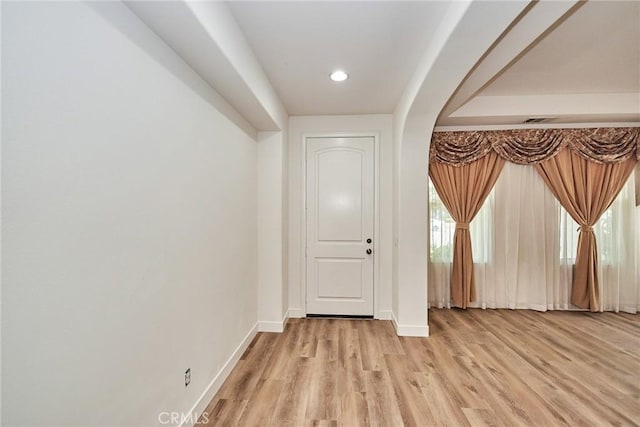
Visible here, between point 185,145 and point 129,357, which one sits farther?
point 185,145

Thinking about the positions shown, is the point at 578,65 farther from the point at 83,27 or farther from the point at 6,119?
the point at 6,119

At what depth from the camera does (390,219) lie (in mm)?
3516

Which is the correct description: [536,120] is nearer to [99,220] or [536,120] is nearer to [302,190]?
[302,190]

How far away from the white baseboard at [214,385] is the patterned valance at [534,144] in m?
3.14

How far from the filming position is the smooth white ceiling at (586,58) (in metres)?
1.84

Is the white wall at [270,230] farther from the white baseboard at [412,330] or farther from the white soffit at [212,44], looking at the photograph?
the white baseboard at [412,330]

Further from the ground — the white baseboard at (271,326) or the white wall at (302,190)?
the white wall at (302,190)

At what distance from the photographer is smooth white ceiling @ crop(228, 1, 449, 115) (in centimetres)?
165

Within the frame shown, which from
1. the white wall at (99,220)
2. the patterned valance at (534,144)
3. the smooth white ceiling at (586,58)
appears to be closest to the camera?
the white wall at (99,220)

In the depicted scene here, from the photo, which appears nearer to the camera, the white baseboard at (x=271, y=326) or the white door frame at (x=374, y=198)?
the white baseboard at (x=271, y=326)

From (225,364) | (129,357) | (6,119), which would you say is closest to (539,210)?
(225,364)

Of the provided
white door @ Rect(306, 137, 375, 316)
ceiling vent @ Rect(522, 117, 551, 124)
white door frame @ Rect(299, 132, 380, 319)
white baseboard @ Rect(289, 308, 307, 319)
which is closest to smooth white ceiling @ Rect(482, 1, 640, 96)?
ceiling vent @ Rect(522, 117, 551, 124)

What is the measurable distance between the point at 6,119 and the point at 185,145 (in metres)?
0.92

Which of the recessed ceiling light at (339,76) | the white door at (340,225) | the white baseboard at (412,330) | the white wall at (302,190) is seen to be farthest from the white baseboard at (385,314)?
the recessed ceiling light at (339,76)
